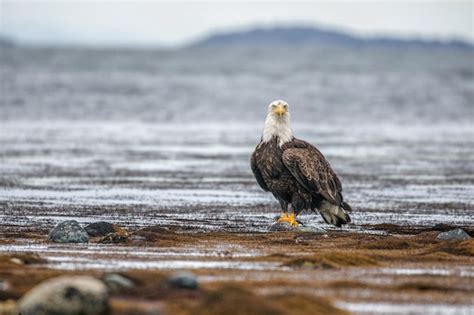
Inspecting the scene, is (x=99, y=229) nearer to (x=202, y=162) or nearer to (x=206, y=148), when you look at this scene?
(x=202, y=162)

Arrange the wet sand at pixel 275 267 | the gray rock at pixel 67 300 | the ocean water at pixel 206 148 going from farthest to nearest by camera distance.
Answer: the ocean water at pixel 206 148, the wet sand at pixel 275 267, the gray rock at pixel 67 300

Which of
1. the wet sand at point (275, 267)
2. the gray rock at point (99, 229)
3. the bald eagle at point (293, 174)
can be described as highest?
the bald eagle at point (293, 174)

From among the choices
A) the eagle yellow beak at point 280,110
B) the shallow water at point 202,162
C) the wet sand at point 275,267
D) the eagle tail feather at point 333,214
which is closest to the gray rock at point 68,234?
the wet sand at point 275,267

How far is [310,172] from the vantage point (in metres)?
12.5

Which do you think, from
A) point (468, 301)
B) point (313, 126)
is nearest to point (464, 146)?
point (313, 126)

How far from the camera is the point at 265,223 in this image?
13.0 m

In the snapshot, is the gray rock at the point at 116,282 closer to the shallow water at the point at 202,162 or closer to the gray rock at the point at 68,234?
the shallow water at the point at 202,162

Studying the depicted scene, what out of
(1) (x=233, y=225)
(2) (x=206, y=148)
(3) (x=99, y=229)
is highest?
(2) (x=206, y=148)

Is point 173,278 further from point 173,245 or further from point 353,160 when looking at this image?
point 353,160

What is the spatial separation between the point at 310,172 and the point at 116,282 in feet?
17.9

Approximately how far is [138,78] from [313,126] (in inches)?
1363

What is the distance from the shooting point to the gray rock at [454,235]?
35.9 ft

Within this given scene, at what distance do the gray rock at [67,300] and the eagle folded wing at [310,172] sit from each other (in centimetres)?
621

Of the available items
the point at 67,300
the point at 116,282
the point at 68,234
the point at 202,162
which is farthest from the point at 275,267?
the point at 202,162
